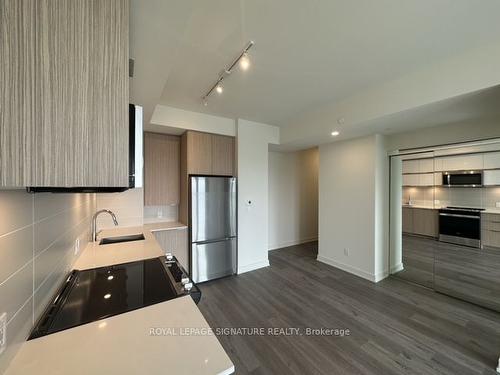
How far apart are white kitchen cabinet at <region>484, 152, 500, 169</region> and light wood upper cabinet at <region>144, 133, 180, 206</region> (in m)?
4.43

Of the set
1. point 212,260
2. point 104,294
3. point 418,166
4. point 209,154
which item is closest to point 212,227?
point 212,260

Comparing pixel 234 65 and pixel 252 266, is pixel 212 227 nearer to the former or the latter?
pixel 252 266

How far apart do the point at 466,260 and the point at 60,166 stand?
4537mm

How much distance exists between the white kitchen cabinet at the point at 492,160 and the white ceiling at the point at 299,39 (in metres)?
1.64

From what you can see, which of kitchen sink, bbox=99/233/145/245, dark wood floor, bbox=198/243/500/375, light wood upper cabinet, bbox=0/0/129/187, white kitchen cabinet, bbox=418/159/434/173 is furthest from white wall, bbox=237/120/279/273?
light wood upper cabinet, bbox=0/0/129/187

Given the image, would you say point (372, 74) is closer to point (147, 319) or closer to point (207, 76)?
point (207, 76)

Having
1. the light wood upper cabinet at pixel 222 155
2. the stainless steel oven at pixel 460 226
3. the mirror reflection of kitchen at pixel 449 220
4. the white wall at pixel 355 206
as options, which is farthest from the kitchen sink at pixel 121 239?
the stainless steel oven at pixel 460 226

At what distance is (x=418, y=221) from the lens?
3.30m

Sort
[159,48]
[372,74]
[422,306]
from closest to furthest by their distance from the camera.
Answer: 1. [159,48]
2. [372,74]
3. [422,306]

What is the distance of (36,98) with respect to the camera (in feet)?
1.57

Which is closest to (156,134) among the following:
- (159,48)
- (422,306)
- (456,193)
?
(159,48)

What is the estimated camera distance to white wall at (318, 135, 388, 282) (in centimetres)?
314

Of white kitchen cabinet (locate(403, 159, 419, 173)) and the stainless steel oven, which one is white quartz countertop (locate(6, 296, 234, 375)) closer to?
white kitchen cabinet (locate(403, 159, 419, 173))

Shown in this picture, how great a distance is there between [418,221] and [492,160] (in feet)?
4.04
